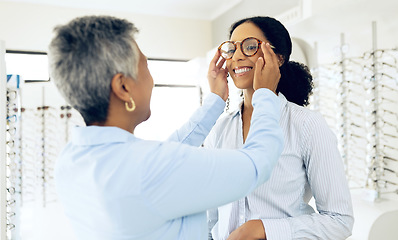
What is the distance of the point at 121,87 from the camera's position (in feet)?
2.29

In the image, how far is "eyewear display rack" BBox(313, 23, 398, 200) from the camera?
1.50 meters

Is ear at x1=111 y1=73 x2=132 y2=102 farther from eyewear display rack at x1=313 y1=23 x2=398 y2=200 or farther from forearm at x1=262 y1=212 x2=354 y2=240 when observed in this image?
eyewear display rack at x1=313 y1=23 x2=398 y2=200

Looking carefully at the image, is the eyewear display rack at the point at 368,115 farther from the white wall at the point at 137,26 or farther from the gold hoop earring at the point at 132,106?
the white wall at the point at 137,26

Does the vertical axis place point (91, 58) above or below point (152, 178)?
above

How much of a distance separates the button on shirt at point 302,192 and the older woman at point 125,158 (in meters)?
0.25

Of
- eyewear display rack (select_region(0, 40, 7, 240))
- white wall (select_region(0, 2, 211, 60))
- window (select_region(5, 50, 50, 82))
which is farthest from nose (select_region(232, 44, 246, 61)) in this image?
window (select_region(5, 50, 50, 82))

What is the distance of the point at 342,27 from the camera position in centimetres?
177

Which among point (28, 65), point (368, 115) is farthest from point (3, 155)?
point (28, 65)

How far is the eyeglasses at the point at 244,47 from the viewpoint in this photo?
107cm

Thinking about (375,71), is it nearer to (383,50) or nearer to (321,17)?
(383,50)

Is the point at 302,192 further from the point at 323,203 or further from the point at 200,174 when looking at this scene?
the point at 200,174

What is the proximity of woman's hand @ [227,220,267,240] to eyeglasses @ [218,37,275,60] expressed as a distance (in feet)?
1.75

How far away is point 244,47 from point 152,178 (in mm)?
621

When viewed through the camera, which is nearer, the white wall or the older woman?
the older woman
